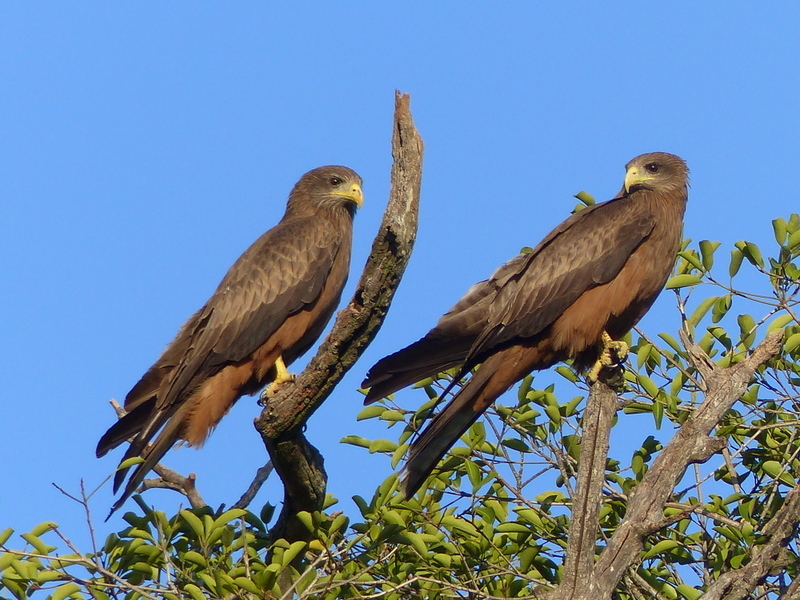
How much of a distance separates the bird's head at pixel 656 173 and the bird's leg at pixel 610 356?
4.80 ft

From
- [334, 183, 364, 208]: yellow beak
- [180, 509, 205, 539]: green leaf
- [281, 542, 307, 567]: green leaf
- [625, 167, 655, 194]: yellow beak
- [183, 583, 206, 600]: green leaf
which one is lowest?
[183, 583, 206, 600]: green leaf

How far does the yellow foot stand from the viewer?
7289 millimetres

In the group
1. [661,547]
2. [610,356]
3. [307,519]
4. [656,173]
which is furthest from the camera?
[656,173]

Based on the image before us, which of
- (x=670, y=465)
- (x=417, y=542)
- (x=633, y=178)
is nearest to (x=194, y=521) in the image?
(x=417, y=542)

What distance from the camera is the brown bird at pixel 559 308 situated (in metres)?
6.71

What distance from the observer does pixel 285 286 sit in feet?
24.6

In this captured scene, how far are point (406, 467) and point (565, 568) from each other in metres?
1.62

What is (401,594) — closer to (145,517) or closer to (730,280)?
(145,517)

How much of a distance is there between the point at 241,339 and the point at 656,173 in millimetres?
3438

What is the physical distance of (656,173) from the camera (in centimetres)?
783

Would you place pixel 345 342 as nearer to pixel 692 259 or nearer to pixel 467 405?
pixel 467 405

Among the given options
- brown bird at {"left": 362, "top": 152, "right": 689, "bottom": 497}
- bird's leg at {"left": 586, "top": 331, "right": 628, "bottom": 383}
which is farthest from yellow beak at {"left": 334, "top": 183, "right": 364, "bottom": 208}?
bird's leg at {"left": 586, "top": 331, "right": 628, "bottom": 383}

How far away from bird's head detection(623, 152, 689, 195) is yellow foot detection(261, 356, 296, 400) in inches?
116

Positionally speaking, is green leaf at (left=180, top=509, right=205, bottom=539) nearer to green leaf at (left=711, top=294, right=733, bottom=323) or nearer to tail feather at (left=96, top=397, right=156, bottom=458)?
tail feather at (left=96, top=397, right=156, bottom=458)
